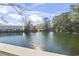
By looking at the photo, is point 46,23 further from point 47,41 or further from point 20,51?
point 20,51

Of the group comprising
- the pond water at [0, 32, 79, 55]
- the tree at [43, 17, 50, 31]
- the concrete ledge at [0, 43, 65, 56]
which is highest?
the tree at [43, 17, 50, 31]

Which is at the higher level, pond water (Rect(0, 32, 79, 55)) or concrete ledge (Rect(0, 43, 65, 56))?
pond water (Rect(0, 32, 79, 55))

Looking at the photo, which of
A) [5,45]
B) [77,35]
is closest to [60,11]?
[77,35]

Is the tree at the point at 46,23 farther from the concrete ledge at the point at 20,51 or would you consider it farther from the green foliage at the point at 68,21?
the concrete ledge at the point at 20,51

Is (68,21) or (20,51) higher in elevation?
(68,21)

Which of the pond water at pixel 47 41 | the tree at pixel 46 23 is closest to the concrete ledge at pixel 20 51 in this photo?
the pond water at pixel 47 41

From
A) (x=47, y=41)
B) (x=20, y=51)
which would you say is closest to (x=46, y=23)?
(x=47, y=41)

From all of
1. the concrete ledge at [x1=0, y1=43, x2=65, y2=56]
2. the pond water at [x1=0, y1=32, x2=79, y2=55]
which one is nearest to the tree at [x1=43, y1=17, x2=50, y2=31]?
the pond water at [x1=0, y1=32, x2=79, y2=55]

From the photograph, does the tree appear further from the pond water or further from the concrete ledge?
the concrete ledge
